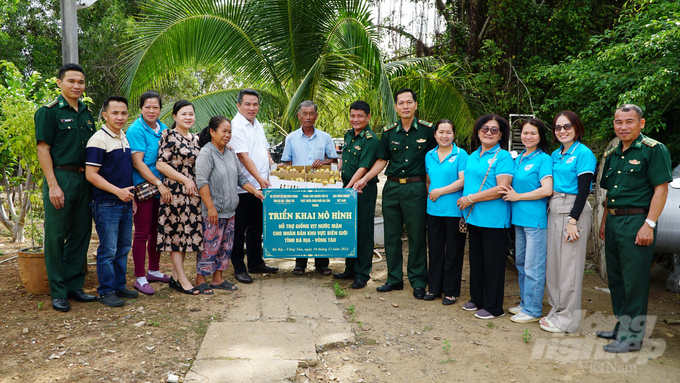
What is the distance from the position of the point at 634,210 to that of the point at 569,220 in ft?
1.46

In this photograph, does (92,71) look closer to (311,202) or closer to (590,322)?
(311,202)

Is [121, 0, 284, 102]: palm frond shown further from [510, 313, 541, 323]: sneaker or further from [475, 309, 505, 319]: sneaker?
[510, 313, 541, 323]: sneaker

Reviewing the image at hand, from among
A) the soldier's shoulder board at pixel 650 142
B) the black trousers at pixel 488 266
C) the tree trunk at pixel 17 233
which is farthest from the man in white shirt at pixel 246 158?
the tree trunk at pixel 17 233

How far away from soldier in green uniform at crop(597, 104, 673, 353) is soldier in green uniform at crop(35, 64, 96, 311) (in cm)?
430

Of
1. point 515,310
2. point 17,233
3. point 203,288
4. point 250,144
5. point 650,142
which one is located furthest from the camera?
point 17,233

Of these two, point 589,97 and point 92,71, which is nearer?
point 589,97

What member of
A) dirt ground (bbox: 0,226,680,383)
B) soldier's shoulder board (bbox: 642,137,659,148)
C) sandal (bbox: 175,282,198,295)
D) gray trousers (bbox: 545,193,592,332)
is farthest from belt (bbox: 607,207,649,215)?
sandal (bbox: 175,282,198,295)

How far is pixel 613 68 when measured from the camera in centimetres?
546

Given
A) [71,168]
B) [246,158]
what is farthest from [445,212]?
[71,168]

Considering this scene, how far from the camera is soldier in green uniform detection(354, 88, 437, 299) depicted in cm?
454

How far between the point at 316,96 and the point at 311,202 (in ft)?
6.96

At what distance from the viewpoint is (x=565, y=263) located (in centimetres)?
374

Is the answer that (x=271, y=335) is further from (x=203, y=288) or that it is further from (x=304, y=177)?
(x=304, y=177)

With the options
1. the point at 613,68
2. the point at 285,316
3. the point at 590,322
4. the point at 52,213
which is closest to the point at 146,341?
the point at 285,316
